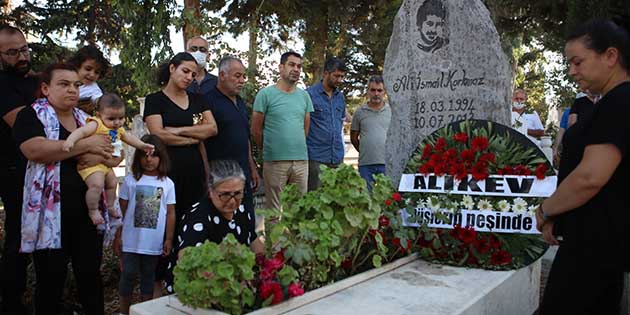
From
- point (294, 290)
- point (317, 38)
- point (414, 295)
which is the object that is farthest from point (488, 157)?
point (317, 38)

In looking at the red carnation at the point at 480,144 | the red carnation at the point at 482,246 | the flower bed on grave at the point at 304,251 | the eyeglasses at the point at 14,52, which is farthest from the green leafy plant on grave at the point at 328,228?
the eyeglasses at the point at 14,52

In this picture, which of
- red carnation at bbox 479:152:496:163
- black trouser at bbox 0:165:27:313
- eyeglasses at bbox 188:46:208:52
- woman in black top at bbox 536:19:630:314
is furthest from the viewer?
eyeglasses at bbox 188:46:208:52

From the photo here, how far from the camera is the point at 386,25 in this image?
40.3 feet

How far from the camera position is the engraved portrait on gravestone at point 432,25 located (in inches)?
174

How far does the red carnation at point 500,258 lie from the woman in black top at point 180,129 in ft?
6.95

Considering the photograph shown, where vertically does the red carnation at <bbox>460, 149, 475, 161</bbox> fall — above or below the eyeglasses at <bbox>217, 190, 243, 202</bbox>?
above

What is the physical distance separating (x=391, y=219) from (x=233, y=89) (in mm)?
1837

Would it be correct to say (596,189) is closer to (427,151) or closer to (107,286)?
(427,151)

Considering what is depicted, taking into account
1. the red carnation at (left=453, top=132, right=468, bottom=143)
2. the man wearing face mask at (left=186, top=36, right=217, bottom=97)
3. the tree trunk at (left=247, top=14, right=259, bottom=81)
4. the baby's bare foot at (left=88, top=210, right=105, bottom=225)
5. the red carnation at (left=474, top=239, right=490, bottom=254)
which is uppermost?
the tree trunk at (left=247, top=14, right=259, bottom=81)

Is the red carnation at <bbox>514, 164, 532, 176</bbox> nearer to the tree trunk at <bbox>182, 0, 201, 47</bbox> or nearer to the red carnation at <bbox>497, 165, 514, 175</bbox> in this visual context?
the red carnation at <bbox>497, 165, 514, 175</bbox>

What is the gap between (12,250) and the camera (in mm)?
3076

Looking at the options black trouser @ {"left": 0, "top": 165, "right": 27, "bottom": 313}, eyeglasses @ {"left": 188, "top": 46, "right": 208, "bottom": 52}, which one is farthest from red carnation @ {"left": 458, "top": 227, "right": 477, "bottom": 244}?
eyeglasses @ {"left": 188, "top": 46, "right": 208, "bottom": 52}

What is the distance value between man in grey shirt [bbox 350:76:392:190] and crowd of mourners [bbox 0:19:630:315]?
5.10 feet

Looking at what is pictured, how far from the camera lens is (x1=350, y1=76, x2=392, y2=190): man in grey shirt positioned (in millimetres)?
5746
